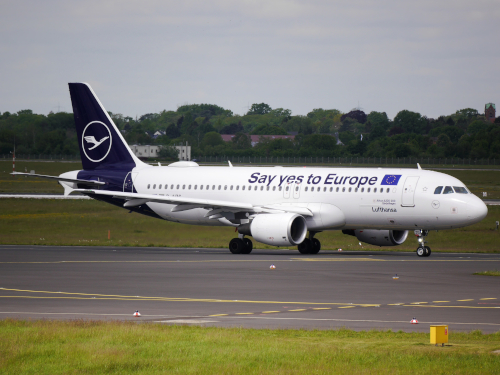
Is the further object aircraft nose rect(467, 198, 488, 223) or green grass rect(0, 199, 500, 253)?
green grass rect(0, 199, 500, 253)

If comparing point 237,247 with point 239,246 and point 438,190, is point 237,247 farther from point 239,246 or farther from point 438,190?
point 438,190

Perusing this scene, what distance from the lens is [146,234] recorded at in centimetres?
5384

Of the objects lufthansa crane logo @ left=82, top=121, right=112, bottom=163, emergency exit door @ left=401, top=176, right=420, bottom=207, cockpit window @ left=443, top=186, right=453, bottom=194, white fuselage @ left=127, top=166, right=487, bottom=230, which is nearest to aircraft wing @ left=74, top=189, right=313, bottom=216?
white fuselage @ left=127, top=166, right=487, bottom=230

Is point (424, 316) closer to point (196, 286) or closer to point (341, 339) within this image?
point (341, 339)

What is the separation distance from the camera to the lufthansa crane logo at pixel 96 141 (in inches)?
2015

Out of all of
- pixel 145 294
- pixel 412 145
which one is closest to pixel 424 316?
pixel 145 294

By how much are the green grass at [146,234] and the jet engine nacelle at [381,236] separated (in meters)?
3.11

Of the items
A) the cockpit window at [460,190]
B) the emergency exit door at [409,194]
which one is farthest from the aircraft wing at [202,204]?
the cockpit window at [460,190]

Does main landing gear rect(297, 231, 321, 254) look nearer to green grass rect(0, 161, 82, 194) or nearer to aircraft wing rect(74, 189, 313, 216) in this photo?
aircraft wing rect(74, 189, 313, 216)

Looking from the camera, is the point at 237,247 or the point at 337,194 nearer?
the point at 337,194

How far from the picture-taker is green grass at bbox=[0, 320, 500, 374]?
46.6 ft

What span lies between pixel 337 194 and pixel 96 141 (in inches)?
662

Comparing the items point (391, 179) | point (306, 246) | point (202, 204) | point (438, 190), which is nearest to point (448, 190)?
point (438, 190)

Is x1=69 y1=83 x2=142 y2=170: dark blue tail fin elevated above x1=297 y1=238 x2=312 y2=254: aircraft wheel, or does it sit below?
above
